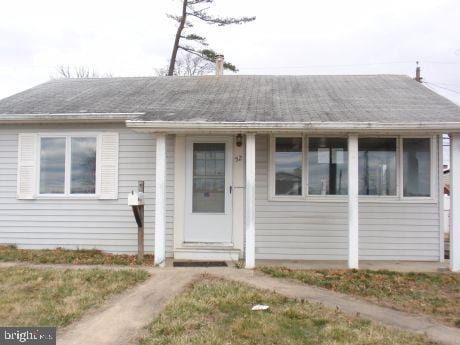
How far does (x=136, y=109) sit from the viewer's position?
8.85 metres

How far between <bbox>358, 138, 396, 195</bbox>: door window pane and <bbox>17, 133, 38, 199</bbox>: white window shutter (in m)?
6.37

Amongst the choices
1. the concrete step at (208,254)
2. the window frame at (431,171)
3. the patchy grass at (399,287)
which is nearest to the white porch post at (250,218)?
the patchy grass at (399,287)

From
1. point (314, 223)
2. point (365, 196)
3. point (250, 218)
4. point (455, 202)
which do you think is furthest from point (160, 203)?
point (455, 202)

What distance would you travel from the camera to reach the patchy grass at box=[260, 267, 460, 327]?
579 cm

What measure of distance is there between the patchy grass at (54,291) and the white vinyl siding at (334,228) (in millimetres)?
A: 2781

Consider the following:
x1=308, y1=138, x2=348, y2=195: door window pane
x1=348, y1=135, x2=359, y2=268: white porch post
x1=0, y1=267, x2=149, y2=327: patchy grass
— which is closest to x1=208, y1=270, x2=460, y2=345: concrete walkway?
x1=348, y1=135, x2=359, y2=268: white porch post

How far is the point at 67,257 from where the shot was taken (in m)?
8.23

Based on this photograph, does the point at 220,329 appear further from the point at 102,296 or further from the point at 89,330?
the point at 102,296

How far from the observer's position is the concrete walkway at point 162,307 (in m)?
4.75

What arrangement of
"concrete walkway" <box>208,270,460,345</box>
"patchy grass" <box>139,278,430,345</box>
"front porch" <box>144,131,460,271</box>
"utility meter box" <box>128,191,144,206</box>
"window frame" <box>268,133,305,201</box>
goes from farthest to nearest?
"window frame" <box>268,133,305,201</box>
"front porch" <box>144,131,460,271</box>
"utility meter box" <box>128,191,144,206</box>
"concrete walkway" <box>208,270,460,345</box>
"patchy grass" <box>139,278,430,345</box>

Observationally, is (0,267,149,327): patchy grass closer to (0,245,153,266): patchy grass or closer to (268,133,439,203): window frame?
(0,245,153,266): patchy grass

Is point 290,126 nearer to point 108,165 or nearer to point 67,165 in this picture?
point 108,165

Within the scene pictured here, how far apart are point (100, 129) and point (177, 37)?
48.6 feet

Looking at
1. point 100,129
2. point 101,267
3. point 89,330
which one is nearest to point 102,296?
point 89,330
